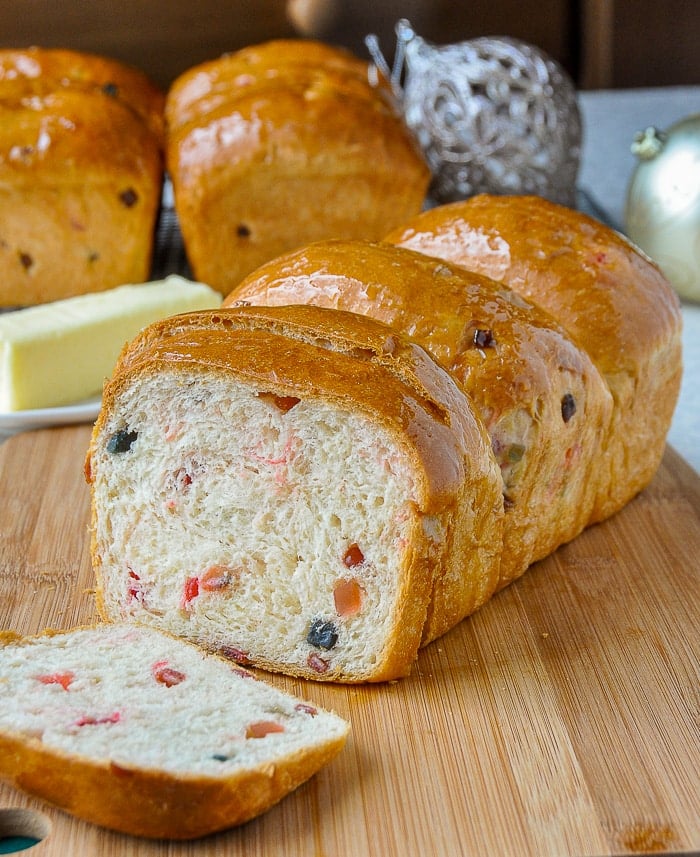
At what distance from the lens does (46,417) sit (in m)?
3.20

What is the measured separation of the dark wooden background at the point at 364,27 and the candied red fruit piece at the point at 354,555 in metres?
4.86

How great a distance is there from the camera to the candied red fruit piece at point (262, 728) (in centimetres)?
187

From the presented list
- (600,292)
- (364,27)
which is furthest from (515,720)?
(364,27)

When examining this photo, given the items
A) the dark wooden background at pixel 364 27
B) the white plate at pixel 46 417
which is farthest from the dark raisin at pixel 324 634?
the dark wooden background at pixel 364 27

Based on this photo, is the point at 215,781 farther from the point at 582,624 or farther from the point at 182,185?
the point at 182,185

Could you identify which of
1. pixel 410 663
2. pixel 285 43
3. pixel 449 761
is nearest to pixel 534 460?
pixel 410 663

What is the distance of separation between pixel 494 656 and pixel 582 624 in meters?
0.23

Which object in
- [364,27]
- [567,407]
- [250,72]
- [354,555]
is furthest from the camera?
[364,27]

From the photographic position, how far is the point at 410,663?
2152 millimetres

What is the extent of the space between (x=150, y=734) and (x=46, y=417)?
61.7 inches

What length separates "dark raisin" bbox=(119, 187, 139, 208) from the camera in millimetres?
4012

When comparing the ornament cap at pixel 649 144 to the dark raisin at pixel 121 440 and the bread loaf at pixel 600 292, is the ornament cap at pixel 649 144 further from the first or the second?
the dark raisin at pixel 121 440

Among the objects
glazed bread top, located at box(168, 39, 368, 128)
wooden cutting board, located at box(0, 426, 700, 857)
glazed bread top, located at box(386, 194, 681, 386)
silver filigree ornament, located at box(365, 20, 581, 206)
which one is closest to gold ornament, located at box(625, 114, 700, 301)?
silver filigree ornament, located at box(365, 20, 581, 206)

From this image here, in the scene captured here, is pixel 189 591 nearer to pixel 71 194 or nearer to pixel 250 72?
pixel 71 194
